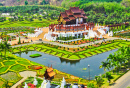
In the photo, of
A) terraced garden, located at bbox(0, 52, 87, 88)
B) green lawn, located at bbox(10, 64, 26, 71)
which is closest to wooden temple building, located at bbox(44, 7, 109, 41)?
terraced garden, located at bbox(0, 52, 87, 88)

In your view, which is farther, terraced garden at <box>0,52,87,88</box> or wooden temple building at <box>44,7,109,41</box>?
wooden temple building at <box>44,7,109,41</box>

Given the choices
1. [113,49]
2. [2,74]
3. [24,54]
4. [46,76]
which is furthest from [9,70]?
[113,49]

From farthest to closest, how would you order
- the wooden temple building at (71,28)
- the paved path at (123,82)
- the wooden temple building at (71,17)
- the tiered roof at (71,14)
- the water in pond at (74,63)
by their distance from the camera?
the tiered roof at (71,14), the wooden temple building at (71,17), the wooden temple building at (71,28), the water in pond at (74,63), the paved path at (123,82)

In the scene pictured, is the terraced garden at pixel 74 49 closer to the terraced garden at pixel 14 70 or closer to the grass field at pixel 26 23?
the terraced garden at pixel 14 70

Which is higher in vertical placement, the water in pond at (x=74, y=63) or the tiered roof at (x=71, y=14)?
the tiered roof at (x=71, y=14)

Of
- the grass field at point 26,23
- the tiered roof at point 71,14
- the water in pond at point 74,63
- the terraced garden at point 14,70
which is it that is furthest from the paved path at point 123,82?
the grass field at point 26,23

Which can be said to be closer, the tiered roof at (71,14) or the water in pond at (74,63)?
the water in pond at (74,63)

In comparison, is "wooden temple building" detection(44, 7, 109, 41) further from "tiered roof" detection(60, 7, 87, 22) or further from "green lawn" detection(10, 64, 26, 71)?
"green lawn" detection(10, 64, 26, 71)

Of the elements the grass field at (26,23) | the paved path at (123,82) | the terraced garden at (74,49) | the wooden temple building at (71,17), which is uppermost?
the wooden temple building at (71,17)
